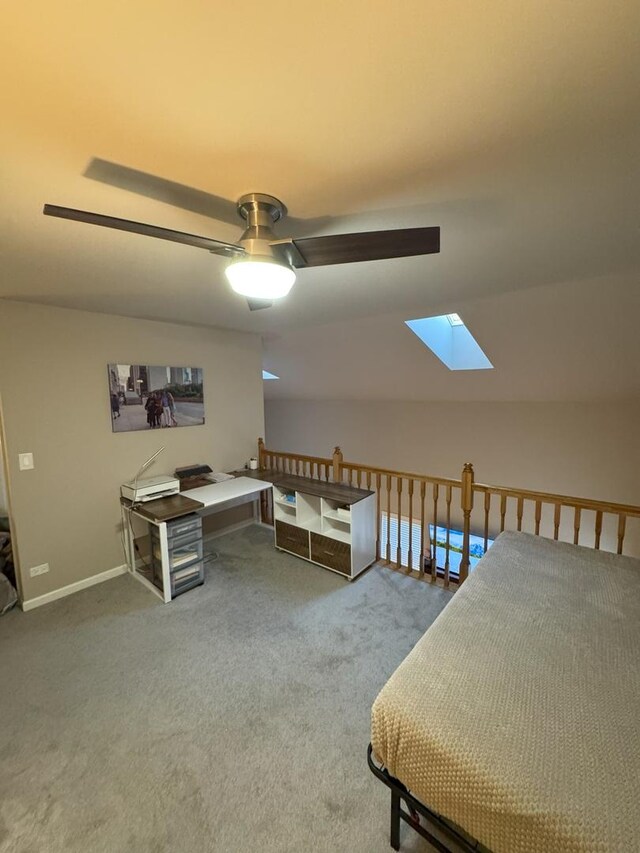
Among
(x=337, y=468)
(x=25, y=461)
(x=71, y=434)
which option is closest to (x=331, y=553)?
(x=337, y=468)

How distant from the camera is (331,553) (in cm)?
330

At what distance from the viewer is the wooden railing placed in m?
2.74

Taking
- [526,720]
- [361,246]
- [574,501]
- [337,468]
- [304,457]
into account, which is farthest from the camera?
[304,457]

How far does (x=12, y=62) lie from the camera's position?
2.67 feet

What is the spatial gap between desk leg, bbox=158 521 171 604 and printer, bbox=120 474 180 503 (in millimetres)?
422

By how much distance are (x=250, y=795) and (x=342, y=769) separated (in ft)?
1.37

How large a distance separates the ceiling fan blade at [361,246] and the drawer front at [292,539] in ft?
8.82

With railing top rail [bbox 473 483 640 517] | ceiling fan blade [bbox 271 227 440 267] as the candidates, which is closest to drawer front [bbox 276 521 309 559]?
railing top rail [bbox 473 483 640 517]

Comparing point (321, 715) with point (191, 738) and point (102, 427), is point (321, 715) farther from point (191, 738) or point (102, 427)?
point (102, 427)

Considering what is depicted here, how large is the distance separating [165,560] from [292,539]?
121 cm

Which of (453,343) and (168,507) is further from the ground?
(453,343)

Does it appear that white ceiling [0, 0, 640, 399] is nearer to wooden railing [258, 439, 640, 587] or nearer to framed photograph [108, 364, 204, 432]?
framed photograph [108, 364, 204, 432]

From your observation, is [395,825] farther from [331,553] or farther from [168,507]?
[168,507]

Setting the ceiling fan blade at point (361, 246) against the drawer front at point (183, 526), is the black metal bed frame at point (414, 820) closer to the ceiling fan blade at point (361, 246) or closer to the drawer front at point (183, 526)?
the ceiling fan blade at point (361, 246)
